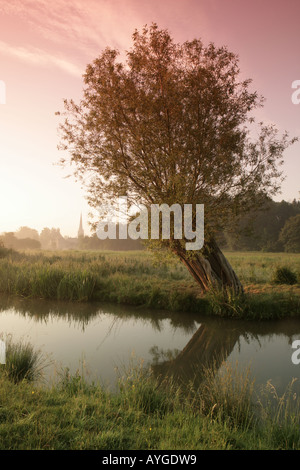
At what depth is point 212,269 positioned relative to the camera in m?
14.2

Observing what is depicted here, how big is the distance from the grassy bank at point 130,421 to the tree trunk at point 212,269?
801cm

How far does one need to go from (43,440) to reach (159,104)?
457 inches

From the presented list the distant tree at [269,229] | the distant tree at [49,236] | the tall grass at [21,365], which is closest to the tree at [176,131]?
the tall grass at [21,365]

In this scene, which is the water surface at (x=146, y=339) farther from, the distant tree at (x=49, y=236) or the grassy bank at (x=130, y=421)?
the distant tree at (x=49, y=236)

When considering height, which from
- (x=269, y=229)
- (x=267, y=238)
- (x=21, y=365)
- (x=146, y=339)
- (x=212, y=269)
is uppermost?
(x=269, y=229)

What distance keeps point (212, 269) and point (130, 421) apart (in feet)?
32.9

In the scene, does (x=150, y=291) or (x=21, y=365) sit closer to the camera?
(x=21, y=365)

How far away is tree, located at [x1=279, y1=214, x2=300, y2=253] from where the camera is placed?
6897 centimetres

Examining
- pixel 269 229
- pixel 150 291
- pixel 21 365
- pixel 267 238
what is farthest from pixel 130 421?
pixel 269 229

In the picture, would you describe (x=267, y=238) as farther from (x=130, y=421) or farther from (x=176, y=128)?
(x=130, y=421)

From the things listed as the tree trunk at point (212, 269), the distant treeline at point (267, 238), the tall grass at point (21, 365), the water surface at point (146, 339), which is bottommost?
the water surface at point (146, 339)

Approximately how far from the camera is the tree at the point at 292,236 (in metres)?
69.0

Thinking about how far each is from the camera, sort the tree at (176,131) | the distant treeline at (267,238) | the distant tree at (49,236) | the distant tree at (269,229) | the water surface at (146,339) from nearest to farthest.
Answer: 1. the water surface at (146,339)
2. the tree at (176,131)
3. the distant treeline at (267,238)
4. the distant tree at (269,229)
5. the distant tree at (49,236)
